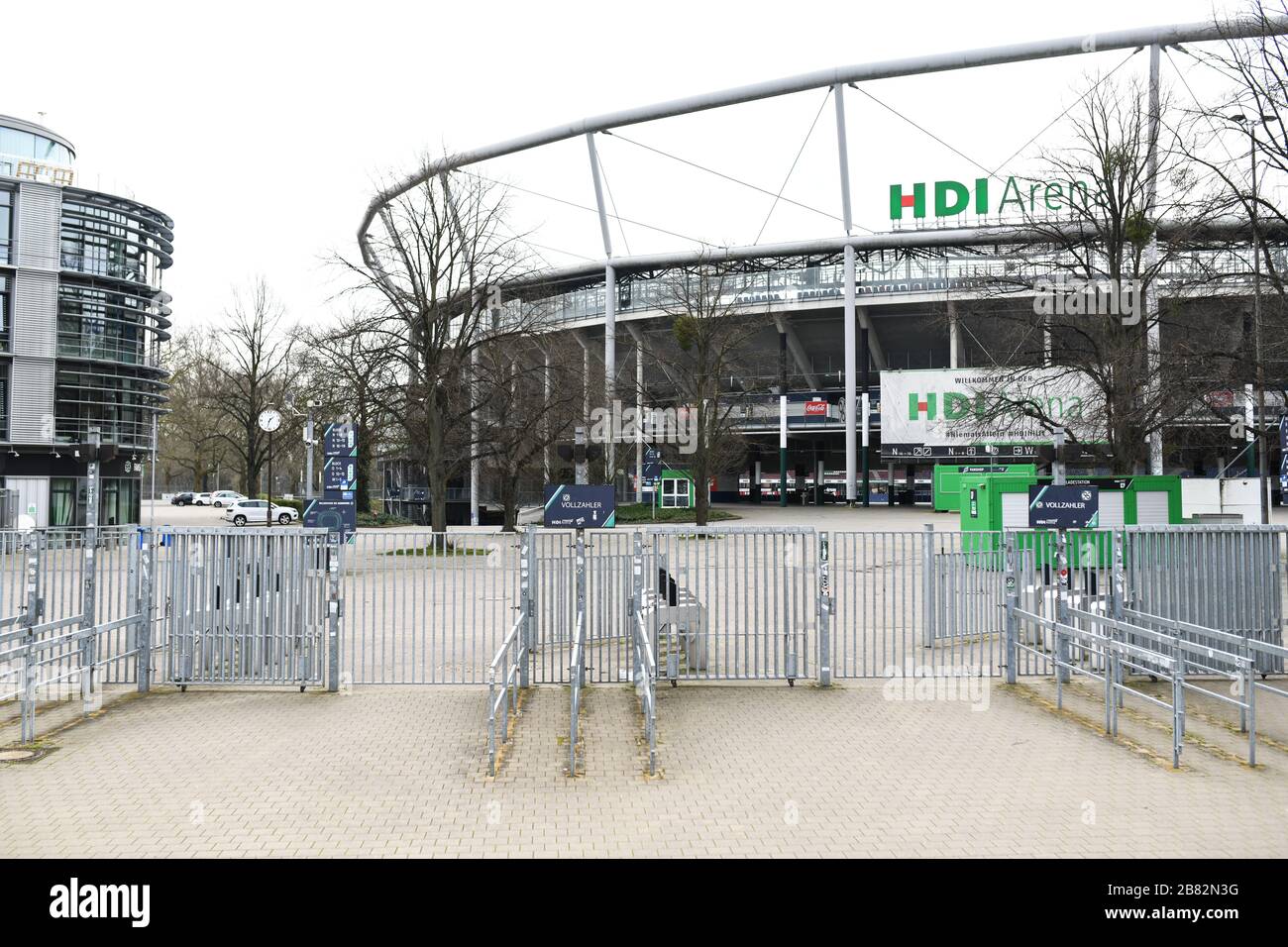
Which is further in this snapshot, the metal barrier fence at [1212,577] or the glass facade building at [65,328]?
the glass facade building at [65,328]

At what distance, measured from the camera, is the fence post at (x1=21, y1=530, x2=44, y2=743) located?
845 cm

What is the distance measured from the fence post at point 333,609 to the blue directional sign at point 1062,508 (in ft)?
25.6

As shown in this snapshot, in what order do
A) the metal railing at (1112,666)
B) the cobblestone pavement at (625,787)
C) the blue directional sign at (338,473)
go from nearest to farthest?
the cobblestone pavement at (625,787), the metal railing at (1112,666), the blue directional sign at (338,473)

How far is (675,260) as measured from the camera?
4934 centimetres

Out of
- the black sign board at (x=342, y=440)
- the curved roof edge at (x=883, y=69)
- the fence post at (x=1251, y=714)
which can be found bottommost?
the fence post at (x=1251, y=714)

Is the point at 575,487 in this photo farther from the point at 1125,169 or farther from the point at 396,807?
the point at 1125,169

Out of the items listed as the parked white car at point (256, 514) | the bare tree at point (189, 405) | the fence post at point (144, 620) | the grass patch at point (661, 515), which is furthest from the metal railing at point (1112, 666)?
the bare tree at point (189, 405)

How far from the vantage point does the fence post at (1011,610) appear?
10.9 m

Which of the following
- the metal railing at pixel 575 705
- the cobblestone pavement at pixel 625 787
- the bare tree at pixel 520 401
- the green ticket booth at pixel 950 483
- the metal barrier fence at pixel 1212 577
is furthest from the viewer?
the green ticket booth at pixel 950 483

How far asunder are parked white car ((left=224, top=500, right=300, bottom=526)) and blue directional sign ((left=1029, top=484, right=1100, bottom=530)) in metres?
42.3

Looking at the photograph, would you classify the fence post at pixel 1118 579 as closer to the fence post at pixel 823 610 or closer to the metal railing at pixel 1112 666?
the metal railing at pixel 1112 666

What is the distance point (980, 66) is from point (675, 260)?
656 inches

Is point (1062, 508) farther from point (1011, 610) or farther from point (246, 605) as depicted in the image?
point (246, 605)

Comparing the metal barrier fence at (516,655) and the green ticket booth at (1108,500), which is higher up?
the green ticket booth at (1108,500)
